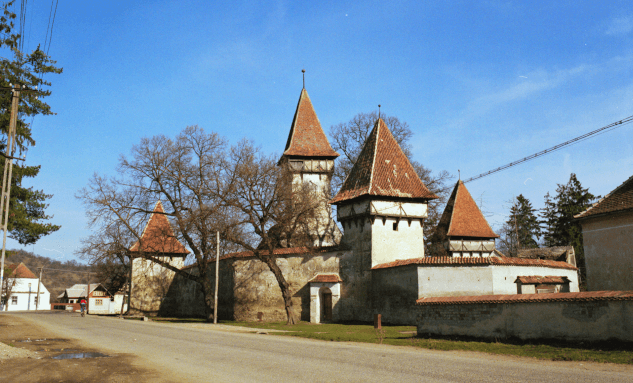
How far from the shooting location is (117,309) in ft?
214

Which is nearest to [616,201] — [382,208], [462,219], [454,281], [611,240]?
[611,240]

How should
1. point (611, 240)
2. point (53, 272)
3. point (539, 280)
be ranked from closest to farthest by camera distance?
point (611, 240) < point (539, 280) < point (53, 272)

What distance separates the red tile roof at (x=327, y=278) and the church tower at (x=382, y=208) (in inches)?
67.0

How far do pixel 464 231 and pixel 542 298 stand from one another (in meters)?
25.5

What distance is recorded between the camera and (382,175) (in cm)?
3083

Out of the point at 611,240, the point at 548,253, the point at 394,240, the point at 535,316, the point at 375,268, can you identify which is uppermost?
the point at 394,240

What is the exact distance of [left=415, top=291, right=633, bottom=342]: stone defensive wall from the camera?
1176cm

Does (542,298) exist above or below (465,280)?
below

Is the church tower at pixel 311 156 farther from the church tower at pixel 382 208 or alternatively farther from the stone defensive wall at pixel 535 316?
the stone defensive wall at pixel 535 316

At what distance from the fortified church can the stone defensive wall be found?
27.9ft

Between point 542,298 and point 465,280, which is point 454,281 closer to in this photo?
point 465,280

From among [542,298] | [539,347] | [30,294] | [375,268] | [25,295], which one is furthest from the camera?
[30,294]

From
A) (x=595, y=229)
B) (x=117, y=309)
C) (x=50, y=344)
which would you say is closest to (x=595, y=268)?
(x=595, y=229)

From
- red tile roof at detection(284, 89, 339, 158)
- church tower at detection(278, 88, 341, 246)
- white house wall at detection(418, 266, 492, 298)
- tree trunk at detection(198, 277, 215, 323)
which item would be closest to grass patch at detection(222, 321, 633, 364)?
white house wall at detection(418, 266, 492, 298)
